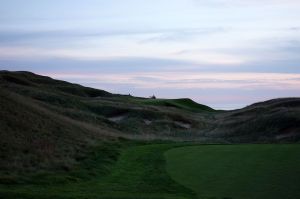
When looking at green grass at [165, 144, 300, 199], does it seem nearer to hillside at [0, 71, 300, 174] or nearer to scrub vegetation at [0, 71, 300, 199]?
scrub vegetation at [0, 71, 300, 199]

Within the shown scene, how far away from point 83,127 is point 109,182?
19.2 metres

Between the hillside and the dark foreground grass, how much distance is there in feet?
5.49

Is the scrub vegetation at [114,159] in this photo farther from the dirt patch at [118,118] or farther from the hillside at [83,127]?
the dirt patch at [118,118]

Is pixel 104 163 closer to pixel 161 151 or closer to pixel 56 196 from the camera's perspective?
pixel 161 151

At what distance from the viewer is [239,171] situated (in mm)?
21609

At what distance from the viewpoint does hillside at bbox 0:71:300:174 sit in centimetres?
2747

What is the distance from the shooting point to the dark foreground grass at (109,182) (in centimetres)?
1841

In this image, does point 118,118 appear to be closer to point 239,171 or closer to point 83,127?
point 83,127

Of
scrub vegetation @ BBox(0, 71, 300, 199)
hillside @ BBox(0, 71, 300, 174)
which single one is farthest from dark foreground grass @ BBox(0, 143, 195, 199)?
hillside @ BBox(0, 71, 300, 174)

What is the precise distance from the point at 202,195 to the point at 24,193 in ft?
21.5

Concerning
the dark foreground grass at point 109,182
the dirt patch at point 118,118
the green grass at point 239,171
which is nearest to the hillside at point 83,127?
the dirt patch at point 118,118

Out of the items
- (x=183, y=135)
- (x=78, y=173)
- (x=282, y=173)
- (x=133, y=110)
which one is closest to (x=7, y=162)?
(x=78, y=173)

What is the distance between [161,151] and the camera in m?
31.4

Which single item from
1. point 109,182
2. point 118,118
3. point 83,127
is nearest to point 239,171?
point 109,182
